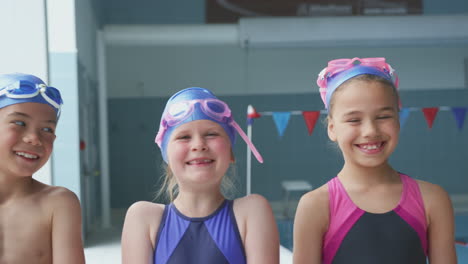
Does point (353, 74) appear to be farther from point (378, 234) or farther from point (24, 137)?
point (24, 137)

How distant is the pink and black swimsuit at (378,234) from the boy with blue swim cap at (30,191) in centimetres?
96

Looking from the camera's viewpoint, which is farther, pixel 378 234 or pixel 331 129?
pixel 331 129

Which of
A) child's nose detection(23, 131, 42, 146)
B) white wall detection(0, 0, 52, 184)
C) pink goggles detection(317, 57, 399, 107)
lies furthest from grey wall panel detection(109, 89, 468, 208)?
child's nose detection(23, 131, 42, 146)

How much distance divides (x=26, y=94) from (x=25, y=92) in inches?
0.5

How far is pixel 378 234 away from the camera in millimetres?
1698

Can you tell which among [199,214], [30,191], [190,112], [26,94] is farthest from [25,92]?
[199,214]

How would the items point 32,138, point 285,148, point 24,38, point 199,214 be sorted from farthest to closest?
point 285,148 → point 24,38 → point 199,214 → point 32,138

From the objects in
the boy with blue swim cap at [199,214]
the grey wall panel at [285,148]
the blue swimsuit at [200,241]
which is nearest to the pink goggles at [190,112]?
the boy with blue swim cap at [199,214]

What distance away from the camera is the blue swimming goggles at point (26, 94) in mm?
1645

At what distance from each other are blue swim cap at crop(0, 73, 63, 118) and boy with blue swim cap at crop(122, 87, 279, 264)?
0.42 metres

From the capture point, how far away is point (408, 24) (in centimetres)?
829

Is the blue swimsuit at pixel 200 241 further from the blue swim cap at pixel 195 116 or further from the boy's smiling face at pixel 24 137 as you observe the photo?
the boy's smiling face at pixel 24 137

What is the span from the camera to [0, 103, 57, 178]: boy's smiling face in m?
1.62

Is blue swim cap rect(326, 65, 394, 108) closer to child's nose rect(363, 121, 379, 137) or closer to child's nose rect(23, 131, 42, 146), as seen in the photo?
child's nose rect(363, 121, 379, 137)
